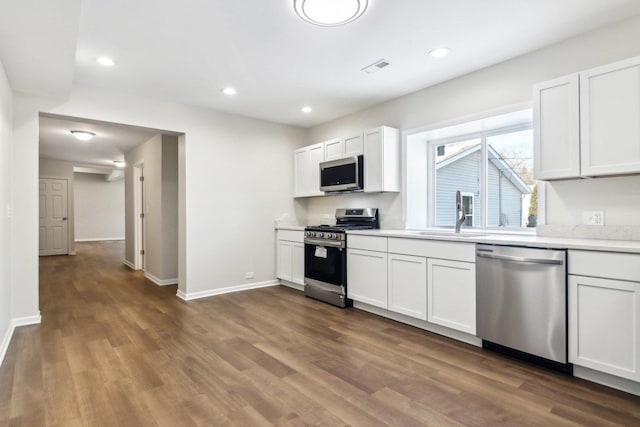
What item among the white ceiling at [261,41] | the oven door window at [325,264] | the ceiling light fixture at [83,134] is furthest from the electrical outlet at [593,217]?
the ceiling light fixture at [83,134]

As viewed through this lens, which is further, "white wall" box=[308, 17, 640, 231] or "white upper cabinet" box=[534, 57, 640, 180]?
"white wall" box=[308, 17, 640, 231]

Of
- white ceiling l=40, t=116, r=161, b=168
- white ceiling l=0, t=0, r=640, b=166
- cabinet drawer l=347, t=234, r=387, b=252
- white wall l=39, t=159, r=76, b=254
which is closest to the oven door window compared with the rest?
cabinet drawer l=347, t=234, r=387, b=252

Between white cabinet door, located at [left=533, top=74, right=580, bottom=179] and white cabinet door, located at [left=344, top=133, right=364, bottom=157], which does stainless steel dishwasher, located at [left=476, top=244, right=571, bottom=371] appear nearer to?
white cabinet door, located at [left=533, top=74, right=580, bottom=179]

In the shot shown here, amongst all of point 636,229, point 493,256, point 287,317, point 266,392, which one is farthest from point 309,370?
point 636,229

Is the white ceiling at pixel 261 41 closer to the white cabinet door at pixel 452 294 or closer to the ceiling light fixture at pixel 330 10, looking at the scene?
the ceiling light fixture at pixel 330 10

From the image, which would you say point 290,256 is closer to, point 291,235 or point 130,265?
point 291,235

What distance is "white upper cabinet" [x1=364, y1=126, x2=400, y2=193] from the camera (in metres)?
4.01

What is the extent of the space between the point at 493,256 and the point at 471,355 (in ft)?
2.58

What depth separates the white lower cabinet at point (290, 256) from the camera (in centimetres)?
475

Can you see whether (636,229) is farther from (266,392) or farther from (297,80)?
(297,80)

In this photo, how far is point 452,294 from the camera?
2.93m

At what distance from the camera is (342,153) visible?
454 centimetres

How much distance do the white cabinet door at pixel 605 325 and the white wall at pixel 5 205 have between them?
413 centimetres

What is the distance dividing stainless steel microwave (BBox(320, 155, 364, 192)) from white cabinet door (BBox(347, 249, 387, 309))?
890 millimetres
